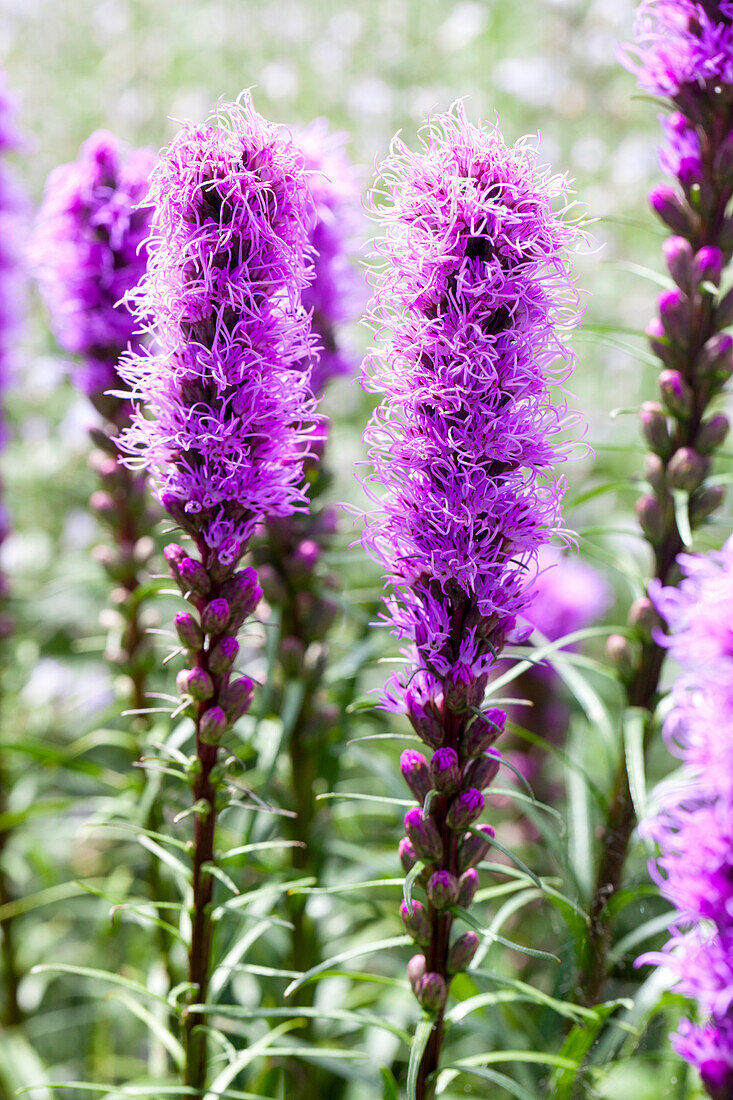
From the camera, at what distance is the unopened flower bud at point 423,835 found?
58.2 inches

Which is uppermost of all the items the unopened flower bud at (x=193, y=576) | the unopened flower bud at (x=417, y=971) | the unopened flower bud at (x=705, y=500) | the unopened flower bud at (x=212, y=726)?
the unopened flower bud at (x=705, y=500)

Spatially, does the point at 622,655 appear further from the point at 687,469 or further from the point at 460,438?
the point at 460,438

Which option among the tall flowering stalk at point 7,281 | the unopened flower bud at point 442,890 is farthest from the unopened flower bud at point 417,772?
the tall flowering stalk at point 7,281

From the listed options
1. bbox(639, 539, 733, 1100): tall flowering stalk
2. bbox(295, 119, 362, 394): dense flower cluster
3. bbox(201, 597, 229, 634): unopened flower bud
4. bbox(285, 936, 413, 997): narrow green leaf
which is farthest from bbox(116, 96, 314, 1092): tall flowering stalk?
bbox(295, 119, 362, 394): dense flower cluster

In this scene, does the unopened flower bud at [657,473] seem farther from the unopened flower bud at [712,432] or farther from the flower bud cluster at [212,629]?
the flower bud cluster at [212,629]

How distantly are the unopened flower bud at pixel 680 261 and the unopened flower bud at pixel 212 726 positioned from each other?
122 centimetres

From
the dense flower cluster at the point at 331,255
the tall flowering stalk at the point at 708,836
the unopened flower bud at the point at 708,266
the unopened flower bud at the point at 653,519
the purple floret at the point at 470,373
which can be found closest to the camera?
the tall flowering stalk at the point at 708,836

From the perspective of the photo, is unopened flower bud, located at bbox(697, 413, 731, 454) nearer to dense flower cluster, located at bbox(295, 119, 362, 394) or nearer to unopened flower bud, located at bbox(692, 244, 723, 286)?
unopened flower bud, located at bbox(692, 244, 723, 286)

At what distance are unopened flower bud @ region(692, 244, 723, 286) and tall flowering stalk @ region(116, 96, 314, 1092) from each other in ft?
2.72

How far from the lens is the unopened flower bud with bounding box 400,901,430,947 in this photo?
1.48 metres

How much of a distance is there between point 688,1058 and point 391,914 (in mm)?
1328

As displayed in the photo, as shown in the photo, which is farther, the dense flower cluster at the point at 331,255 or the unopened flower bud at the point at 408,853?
the dense flower cluster at the point at 331,255

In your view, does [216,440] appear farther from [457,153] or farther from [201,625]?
[457,153]

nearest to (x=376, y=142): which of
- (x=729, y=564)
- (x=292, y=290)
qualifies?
(x=292, y=290)
